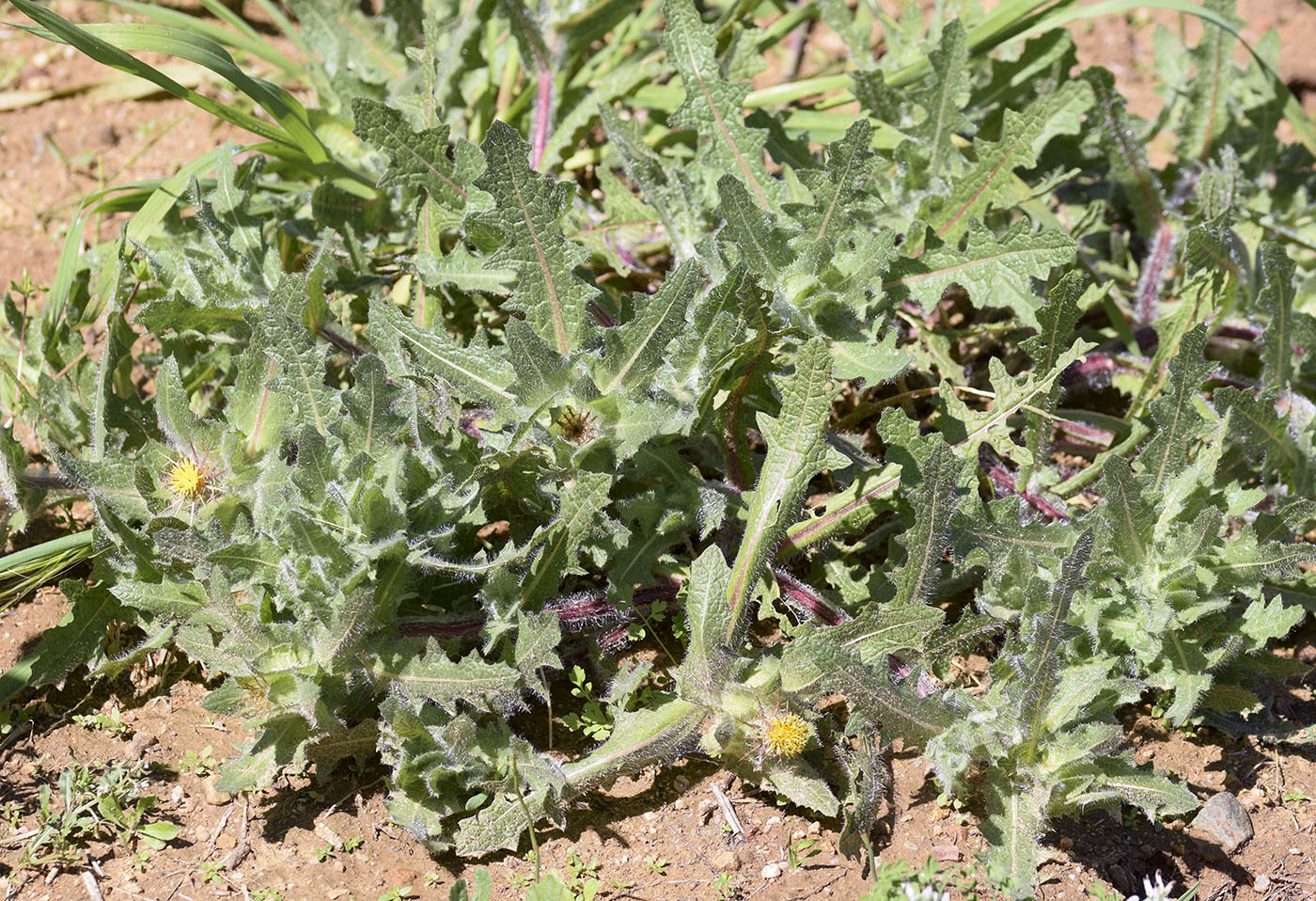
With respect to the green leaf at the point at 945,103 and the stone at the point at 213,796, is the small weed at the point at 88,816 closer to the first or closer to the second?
the stone at the point at 213,796

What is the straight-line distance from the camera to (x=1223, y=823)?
2.35 meters

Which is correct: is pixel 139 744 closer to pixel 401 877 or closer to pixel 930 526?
pixel 401 877

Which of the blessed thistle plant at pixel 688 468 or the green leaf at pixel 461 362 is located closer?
the blessed thistle plant at pixel 688 468

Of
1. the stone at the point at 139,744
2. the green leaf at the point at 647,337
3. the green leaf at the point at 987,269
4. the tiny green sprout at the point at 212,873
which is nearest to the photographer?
the tiny green sprout at the point at 212,873

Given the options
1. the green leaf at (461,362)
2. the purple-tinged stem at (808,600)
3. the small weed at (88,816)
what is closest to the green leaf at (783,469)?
the purple-tinged stem at (808,600)

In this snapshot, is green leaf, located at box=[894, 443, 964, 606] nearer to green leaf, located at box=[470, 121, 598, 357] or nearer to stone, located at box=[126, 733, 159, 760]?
green leaf, located at box=[470, 121, 598, 357]

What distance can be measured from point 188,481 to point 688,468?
3.54 feet

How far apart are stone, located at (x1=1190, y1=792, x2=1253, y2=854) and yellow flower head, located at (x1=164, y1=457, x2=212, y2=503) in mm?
2221

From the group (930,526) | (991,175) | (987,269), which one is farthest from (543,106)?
(930,526)

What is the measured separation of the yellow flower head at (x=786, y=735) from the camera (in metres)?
2.20

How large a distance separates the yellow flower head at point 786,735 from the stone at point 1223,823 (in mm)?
885

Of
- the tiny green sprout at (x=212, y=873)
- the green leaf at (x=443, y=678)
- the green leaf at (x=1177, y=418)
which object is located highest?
the green leaf at (x=1177, y=418)

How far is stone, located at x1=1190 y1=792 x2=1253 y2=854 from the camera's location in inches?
92.2

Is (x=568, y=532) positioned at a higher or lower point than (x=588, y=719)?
higher
